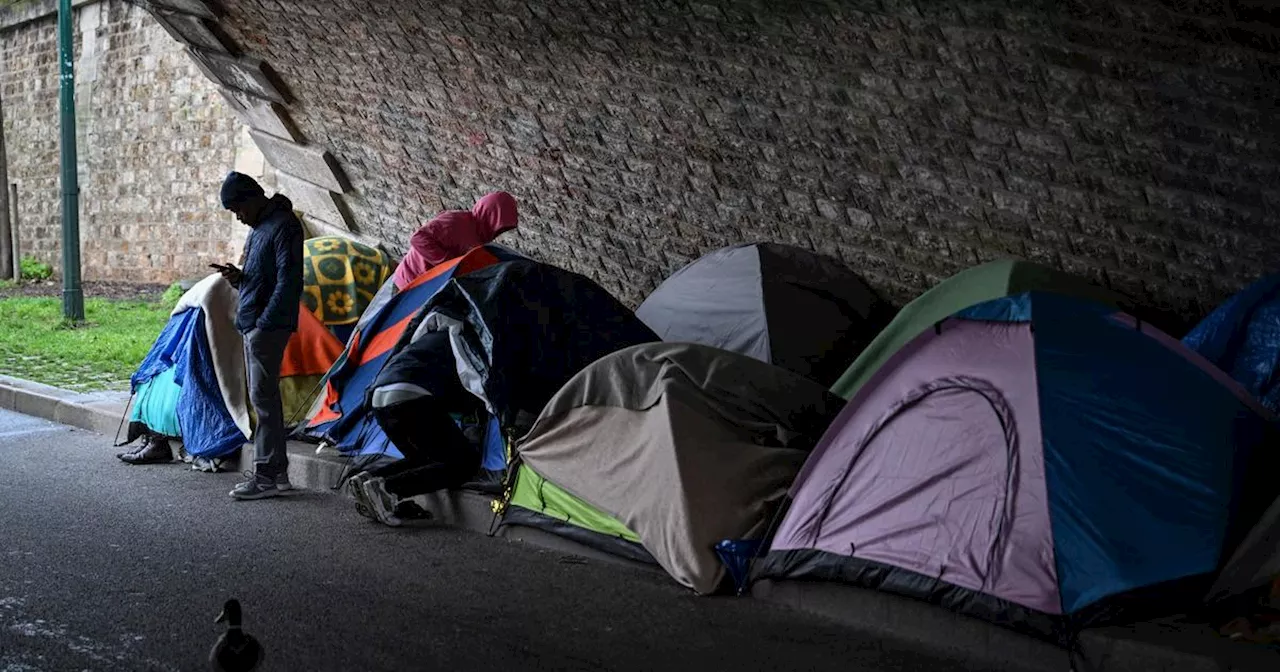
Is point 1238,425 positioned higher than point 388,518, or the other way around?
point 1238,425

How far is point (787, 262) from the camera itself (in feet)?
27.0

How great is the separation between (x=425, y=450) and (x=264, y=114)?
617cm

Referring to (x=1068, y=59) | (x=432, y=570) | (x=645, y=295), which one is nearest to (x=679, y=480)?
(x=432, y=570)

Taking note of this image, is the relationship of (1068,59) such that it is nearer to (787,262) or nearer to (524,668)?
(787,262)

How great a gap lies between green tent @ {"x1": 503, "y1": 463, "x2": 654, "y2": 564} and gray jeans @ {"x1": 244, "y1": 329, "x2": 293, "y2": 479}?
1648 millimetres

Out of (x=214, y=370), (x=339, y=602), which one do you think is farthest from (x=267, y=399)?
(x=339, y=602)

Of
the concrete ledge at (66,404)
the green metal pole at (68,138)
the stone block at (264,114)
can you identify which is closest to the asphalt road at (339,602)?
the concrete ledge at (66,404)

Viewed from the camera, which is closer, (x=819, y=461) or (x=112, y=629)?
(x=112, y=629)

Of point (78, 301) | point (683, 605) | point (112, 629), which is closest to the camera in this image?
point (112, 629)

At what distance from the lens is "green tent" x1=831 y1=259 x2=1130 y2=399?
6840 millimetres

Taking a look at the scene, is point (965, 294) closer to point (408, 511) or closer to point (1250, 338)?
point (1250, 338)

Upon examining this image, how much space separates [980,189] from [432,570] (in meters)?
3.43

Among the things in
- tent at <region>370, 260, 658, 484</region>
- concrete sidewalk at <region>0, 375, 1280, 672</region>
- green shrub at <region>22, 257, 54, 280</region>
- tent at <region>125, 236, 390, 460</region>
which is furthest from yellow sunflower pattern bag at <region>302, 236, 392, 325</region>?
green shrub at <region>22, 257, 54, 280</region>

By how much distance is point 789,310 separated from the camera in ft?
26.6
